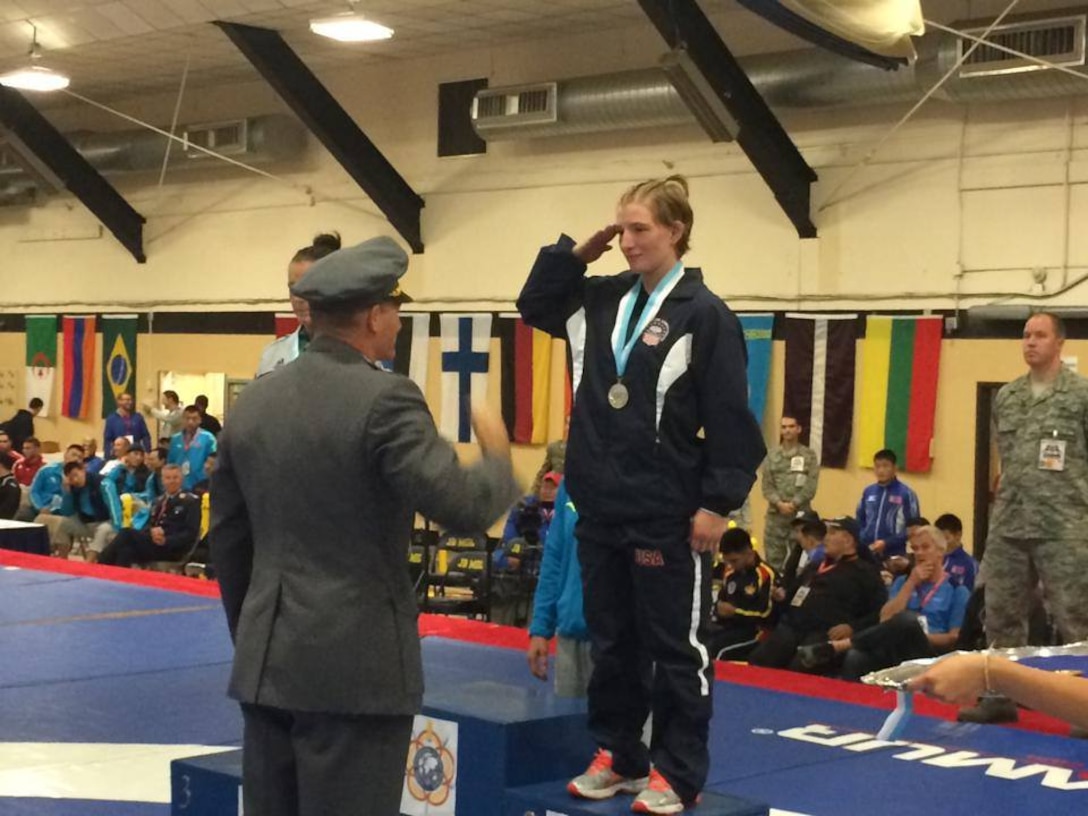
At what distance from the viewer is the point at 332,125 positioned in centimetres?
1559

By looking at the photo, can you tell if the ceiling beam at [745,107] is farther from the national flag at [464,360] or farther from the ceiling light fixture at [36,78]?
the ceiling light fixture at [36,78]

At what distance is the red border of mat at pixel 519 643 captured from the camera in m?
6.54

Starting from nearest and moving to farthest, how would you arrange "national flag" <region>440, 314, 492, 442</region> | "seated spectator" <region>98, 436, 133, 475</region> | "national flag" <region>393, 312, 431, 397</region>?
"seated spectator" <region>98, 436, 133, 475</region>, "national flag" <region>440, 314, 492, 442</region>, "national flag" <region>393, 312, 431, 397</region>

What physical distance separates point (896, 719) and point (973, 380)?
1014cm

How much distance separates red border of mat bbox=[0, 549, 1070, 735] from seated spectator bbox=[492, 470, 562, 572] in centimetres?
211

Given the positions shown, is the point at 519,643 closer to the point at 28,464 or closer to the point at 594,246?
the point at 594,246

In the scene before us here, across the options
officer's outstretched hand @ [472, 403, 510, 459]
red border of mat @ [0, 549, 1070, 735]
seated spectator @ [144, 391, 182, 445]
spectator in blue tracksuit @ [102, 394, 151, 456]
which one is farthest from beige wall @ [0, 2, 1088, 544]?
officer's outstretched hand @ [472, 403, 510, 459]

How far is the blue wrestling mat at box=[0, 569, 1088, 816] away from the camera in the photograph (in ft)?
16.6

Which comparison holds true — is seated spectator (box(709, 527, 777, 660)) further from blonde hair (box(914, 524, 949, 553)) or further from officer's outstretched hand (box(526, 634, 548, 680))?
officer's outstretched hand (box(526, 634, 548, 680))

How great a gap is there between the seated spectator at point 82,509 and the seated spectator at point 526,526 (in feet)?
14.7

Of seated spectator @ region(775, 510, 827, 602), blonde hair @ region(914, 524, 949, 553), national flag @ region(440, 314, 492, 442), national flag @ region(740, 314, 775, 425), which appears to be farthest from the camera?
national flag @ region(440, 314, 492, 442)

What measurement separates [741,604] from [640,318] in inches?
210

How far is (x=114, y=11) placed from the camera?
46.5 ft

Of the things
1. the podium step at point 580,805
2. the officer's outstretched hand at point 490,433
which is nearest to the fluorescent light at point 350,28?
the podium step at point 580,805
